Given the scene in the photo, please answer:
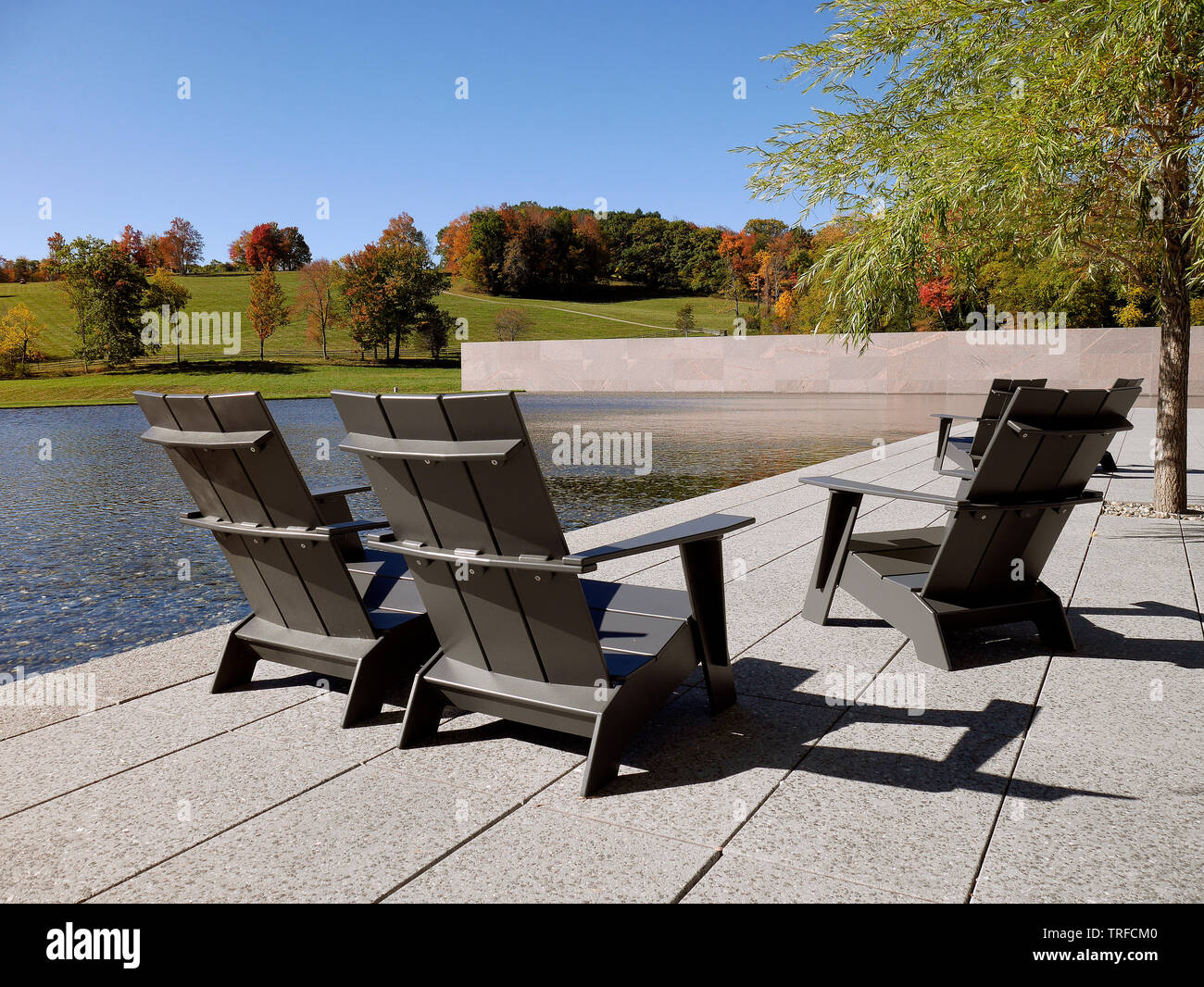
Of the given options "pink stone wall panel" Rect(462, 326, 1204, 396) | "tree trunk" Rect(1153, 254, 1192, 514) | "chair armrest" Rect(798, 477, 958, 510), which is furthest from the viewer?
"pink stone wall panel" Rect(462, 326, 1204, 396)

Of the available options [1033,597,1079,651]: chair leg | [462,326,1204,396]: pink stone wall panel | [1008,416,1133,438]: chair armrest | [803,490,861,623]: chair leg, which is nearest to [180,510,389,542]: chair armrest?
[803,490,861,623]: chair leg

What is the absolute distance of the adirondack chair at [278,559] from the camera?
309 centimetres

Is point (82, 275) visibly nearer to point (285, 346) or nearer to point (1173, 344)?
point (285, 346)

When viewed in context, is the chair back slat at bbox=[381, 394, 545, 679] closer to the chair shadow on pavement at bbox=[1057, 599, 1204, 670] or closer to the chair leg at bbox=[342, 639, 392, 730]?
the chair leg at bbox=[342, 639, 392, 730]

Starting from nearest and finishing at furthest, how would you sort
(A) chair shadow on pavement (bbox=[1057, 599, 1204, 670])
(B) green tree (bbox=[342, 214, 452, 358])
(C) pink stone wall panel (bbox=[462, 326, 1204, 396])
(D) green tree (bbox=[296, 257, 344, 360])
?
(A) chair shadow on pavement (bbox=[1057, 599, 1204, 670]) → (C) pink stone wall panel (bbox=[462, 326, 1204, 396]) → (B) green tree (bbox=[342, 214, 452, 358]) → (D) green tree (bbox=[296, 257, 344, 360])

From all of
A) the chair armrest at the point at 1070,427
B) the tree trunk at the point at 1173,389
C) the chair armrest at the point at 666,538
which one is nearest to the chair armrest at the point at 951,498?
the chair armrest at the point at 1070,427

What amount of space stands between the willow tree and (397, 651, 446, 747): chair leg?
4.79 metres

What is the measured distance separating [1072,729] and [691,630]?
146cm

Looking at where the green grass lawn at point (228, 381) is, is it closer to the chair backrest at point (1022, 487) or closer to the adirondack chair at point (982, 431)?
the adirondack chair at point (982, 431)

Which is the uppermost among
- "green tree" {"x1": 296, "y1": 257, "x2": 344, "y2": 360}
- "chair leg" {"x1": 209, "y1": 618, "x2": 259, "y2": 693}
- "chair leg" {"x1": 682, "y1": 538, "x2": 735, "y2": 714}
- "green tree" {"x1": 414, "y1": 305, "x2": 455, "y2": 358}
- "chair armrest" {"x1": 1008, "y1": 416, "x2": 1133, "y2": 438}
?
"green tree" {"x1": 296, "y1": 257, "x2": 344, "y2": 360}

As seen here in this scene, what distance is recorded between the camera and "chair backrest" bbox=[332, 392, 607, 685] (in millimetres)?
2520

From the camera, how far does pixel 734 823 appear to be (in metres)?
2.58

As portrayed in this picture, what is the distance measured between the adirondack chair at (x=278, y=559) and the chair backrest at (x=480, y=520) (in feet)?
1.30

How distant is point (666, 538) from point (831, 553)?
195 centimetres
